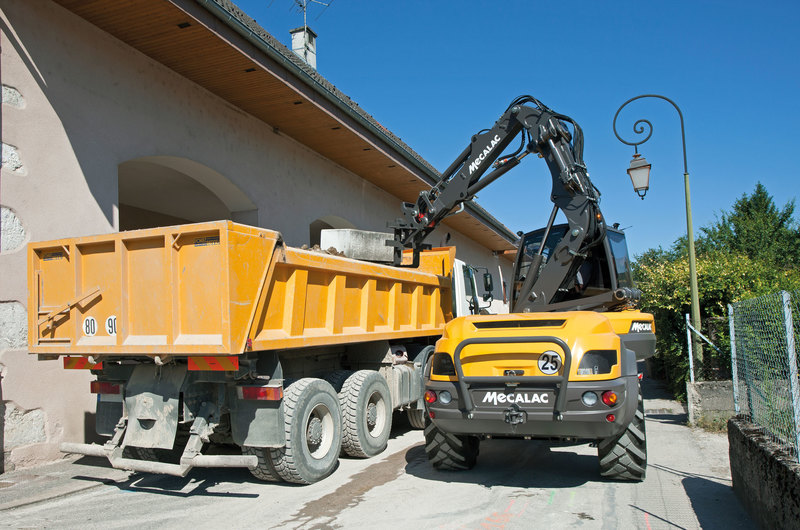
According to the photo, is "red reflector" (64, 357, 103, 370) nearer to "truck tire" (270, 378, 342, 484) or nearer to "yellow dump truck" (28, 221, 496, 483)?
"yellow dump truck" (28, 221, 496, 483)

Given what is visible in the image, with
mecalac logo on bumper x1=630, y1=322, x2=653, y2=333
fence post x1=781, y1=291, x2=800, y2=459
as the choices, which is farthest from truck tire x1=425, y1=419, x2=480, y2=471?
fence post x1=781, y1=291, x2=800, y2=459

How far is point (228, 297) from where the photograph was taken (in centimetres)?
516

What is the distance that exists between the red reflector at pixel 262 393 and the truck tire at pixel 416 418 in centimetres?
392

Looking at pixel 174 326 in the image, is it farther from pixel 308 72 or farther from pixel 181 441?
pixel 308 72

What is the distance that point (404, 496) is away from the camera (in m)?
5.60

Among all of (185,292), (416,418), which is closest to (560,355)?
(185,292)

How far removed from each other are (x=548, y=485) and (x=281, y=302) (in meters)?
3.18

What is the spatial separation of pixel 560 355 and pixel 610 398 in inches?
21.4

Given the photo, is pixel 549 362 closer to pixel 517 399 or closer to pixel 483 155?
pixel 517 399

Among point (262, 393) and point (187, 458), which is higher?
point (262, 393)

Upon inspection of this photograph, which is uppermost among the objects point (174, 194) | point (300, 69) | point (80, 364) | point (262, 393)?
point (300, 69)

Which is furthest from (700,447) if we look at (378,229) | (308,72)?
(378,229)

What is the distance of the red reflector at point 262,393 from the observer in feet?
18.4

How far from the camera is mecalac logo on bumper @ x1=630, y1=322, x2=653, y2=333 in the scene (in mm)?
6121
